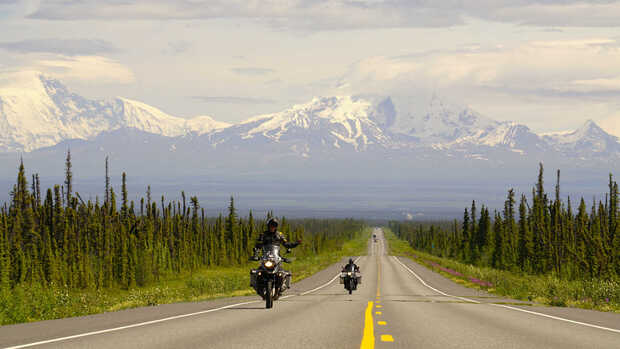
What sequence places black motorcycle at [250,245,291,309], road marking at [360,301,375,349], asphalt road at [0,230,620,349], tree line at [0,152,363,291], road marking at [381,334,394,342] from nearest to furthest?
road marking at [360,301,375,349] < asphalt road at [0,230,620,349] < road marking at [381,334,394,342] < black motorcycle at [250,245,291,309] < tree line at [0,152,363,291]

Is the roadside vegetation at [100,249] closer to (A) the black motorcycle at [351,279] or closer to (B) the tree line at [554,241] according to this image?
(A) the black motorcycle at [351,279]

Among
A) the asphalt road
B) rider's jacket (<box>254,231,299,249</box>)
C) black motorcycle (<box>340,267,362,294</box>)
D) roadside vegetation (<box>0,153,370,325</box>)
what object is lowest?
roadside vegetation (<box>0,153,370,325</box>)

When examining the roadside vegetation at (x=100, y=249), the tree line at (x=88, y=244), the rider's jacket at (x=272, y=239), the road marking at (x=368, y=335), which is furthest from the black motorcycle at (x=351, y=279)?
the tree line at (x=88, y=244)

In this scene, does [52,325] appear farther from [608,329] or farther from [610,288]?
[610,288]

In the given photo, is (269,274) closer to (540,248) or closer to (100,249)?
(100,249)

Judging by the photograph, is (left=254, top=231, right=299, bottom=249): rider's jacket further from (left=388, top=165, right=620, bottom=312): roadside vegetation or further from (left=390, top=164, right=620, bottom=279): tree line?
(left=390, top=164, right=620, bottom=279): tree line

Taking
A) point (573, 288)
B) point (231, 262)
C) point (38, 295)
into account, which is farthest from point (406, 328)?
point (231, 262)

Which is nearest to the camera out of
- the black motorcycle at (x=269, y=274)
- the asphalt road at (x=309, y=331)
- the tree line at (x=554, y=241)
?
the asphalt road at (x=309, y=331)

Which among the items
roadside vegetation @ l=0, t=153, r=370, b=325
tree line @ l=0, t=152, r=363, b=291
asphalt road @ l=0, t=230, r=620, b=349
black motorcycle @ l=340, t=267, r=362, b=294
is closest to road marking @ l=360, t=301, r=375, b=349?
asphalt road @ l=0, t=230, r=620, b=349

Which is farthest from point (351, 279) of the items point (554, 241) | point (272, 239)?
point (554, 241)

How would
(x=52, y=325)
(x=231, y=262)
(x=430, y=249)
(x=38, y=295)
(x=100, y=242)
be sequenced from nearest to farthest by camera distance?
(x=52, y=325)
(x=38, y=295)
(x=100, y=242)
(x=231, y=262)
(x=430, y=249)

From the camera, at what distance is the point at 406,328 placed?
1481 centimetres

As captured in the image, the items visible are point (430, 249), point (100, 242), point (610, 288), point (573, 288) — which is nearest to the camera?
point (610, 288)

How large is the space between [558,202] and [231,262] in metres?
61.2
